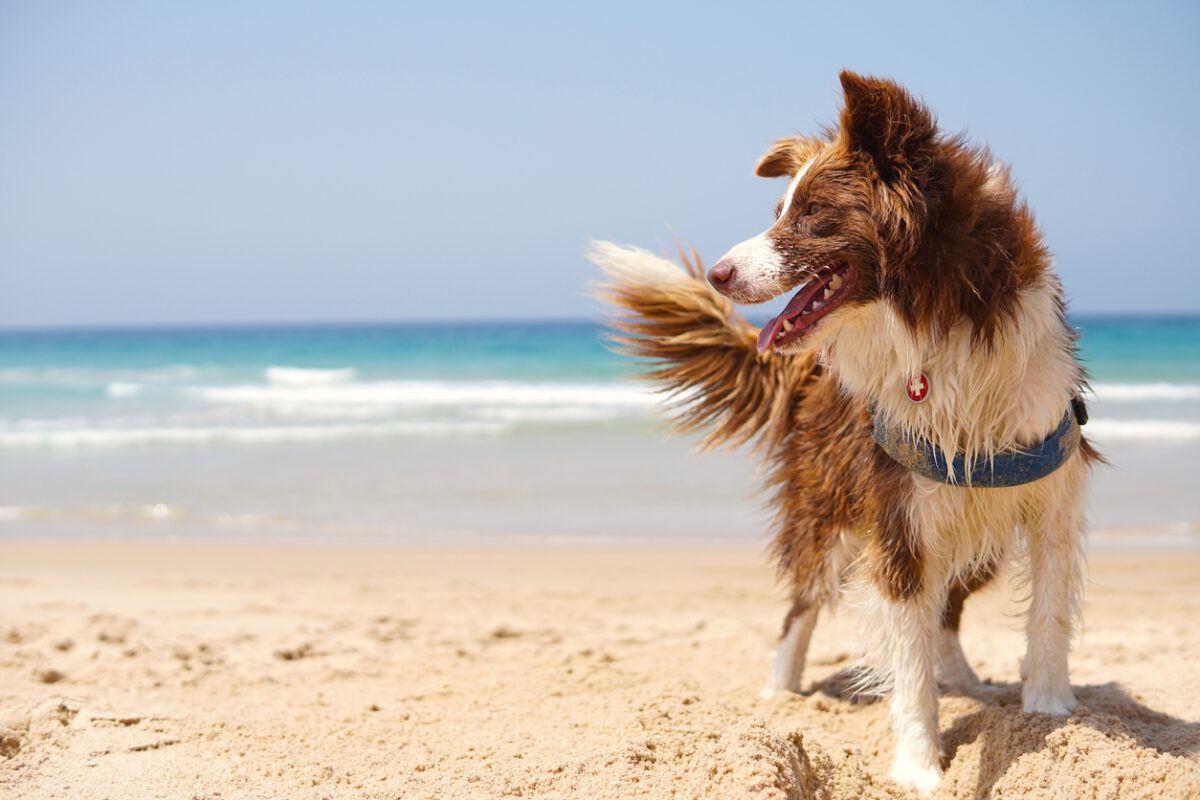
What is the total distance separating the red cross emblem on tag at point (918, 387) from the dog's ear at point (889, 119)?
0.53 m

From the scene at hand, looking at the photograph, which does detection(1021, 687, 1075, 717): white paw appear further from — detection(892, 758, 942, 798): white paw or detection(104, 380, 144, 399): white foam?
detection(104, 380, 144, 399): white foam

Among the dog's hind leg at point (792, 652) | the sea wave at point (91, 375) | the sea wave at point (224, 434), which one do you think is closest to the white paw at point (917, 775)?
the dog's hind leg at point (792, 652)

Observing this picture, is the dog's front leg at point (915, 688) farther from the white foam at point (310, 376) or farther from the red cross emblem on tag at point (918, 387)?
Answer: the white foam at point (310, 376)

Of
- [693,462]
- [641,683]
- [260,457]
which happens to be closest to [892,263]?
[641,683]

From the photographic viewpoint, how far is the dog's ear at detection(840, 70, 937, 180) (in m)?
2.35

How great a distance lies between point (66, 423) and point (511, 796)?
1466 centimetres

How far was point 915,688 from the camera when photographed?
2867 mm

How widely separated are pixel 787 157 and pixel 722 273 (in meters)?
0.55

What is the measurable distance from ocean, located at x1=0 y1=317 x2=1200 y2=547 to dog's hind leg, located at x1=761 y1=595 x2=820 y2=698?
42 centimetres

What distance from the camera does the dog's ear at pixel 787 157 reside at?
2744 millimetres

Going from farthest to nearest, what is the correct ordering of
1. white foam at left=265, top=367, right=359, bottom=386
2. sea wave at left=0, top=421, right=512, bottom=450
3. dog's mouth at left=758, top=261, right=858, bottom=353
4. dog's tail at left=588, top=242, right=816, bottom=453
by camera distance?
white foam at left=265, top=367, right=359, bottom=386 < sea wave at left=0, top=421, right=512, bottom=450 < dog's tail at left=588, top=242, right=816, bottom=453 < dog's mouth at left=758, top=261, right=858, bottom=353

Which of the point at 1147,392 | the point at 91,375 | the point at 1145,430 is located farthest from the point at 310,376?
the point at 1145,430

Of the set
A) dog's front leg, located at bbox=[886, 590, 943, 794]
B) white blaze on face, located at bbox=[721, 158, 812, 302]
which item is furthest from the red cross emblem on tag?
dog's front leg, located at bbox=[886, 590, 943, 794]

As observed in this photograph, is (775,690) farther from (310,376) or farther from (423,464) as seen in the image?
(310,376)
